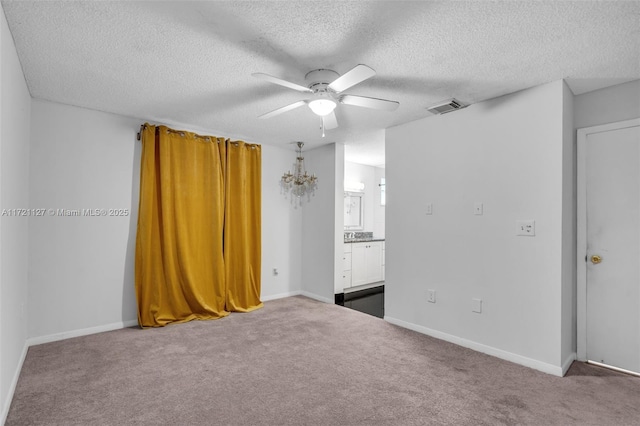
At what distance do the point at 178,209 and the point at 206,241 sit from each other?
0.53m

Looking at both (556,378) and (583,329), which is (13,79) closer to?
(556,378)

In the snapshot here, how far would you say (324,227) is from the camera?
4.81 metres

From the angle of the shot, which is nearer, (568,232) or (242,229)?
(568,232)

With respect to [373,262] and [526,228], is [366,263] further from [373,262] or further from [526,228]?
[526,228]

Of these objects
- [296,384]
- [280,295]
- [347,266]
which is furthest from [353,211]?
[296,384]

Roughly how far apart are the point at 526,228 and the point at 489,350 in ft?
3.68

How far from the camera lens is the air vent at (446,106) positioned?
295 cm

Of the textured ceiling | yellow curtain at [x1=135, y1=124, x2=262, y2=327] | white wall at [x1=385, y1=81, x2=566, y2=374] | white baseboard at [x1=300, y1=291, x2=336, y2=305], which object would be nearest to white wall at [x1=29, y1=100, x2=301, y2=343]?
yellow curtain at [x1=135, y1=124, x2=262, y2=327]

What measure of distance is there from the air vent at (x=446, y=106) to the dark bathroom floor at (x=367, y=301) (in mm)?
2539

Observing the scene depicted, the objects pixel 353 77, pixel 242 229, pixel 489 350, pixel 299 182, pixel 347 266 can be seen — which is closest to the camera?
pixel 353 77

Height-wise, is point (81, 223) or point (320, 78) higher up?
point (320, 78)

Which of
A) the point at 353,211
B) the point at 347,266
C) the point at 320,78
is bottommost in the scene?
the point at 347,266

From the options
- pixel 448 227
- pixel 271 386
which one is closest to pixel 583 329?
pixel 448 227

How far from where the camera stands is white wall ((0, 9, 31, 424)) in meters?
1.87
